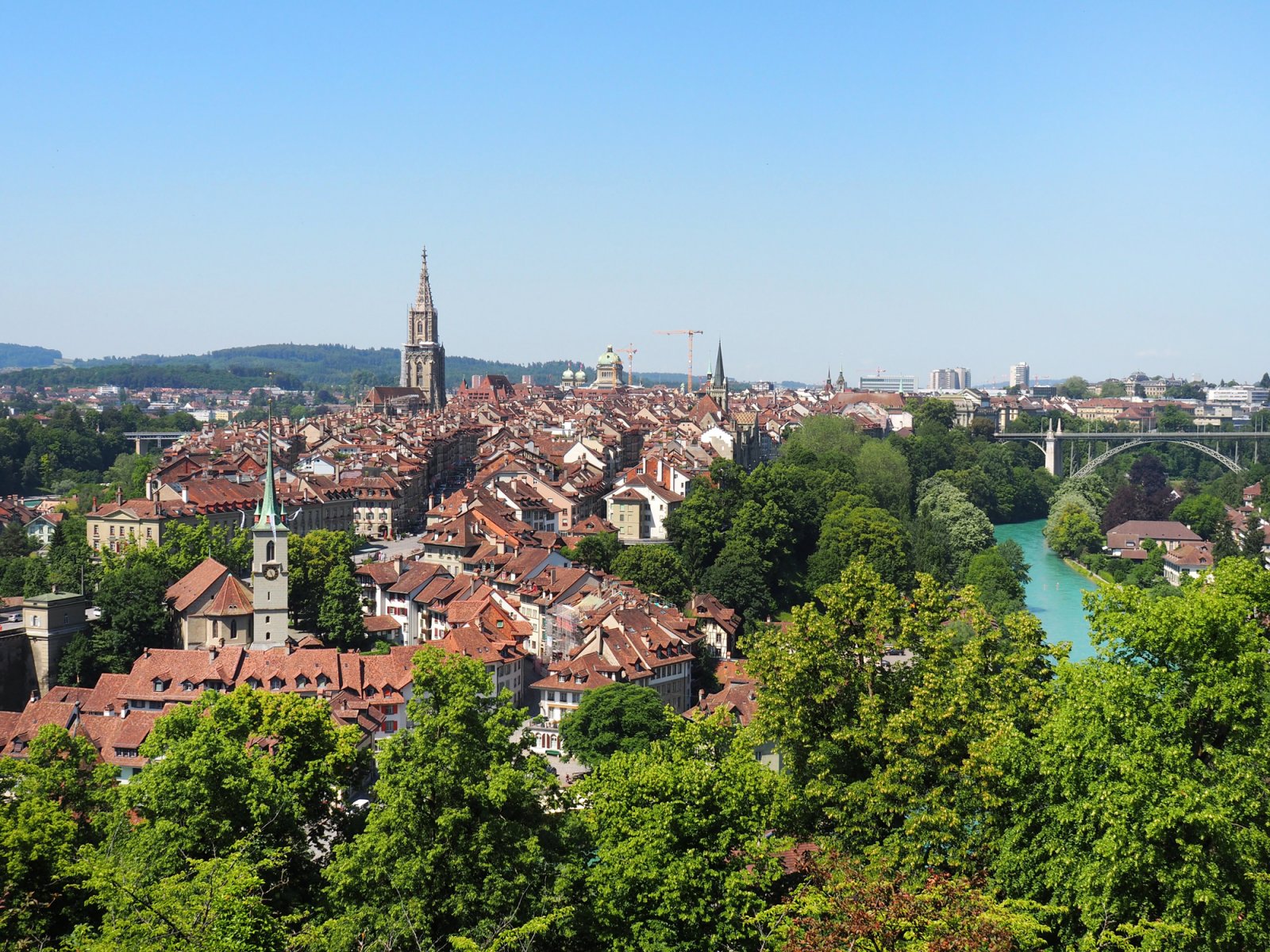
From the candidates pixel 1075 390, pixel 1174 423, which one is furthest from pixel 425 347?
pixel 1075 390

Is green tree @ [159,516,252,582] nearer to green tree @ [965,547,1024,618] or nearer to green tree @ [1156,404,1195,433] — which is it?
green tree @ [965,547,1024,618]

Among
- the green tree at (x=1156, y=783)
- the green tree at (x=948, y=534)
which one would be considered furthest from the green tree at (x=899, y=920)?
the green tree at (x=948, y=534)

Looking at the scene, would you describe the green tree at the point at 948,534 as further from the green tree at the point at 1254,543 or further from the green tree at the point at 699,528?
the green tree at the point at 1254,543

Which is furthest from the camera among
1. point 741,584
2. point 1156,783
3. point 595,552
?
point 595,552

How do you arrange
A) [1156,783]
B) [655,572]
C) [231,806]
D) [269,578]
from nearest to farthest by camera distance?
[1156,783], [231,806], [269,578], [655,572]

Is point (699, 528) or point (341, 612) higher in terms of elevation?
point (699, 528)

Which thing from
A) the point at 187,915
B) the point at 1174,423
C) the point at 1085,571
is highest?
the point at 1174,423

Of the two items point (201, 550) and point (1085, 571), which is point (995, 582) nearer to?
point (1085, 571)

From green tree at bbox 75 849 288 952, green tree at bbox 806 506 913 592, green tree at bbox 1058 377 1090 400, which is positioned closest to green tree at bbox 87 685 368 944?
green tree at bbox 75 849 288 952
